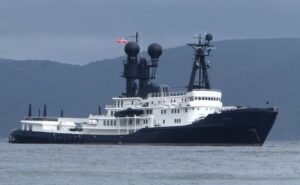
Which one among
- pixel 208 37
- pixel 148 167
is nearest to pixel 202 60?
pixel 208 37

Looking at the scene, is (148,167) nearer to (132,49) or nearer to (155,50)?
(132,49)

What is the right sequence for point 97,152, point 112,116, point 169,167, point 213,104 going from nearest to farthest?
point 169,167 → point 97,152 → point 213,104 → point 112,116

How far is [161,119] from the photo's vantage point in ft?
478

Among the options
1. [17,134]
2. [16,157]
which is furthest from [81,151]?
[17,134]

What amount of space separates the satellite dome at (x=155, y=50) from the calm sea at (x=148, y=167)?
98.3 feet

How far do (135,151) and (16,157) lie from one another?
15.5 m

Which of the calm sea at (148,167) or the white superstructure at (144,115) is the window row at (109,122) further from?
the calm sea at (148,167)

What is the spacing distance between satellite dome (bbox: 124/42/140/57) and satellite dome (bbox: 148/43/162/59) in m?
1.76

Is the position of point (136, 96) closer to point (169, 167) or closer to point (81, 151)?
point (81, 151)

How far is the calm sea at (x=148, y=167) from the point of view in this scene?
86.4 m

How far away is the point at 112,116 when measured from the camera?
154 metres

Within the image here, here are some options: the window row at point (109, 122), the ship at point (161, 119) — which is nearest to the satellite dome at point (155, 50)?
the ship at point (161, 119)

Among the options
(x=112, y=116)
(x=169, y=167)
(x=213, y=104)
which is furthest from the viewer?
(x=112, y=116)

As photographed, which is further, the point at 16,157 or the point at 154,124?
the point at 154,124
